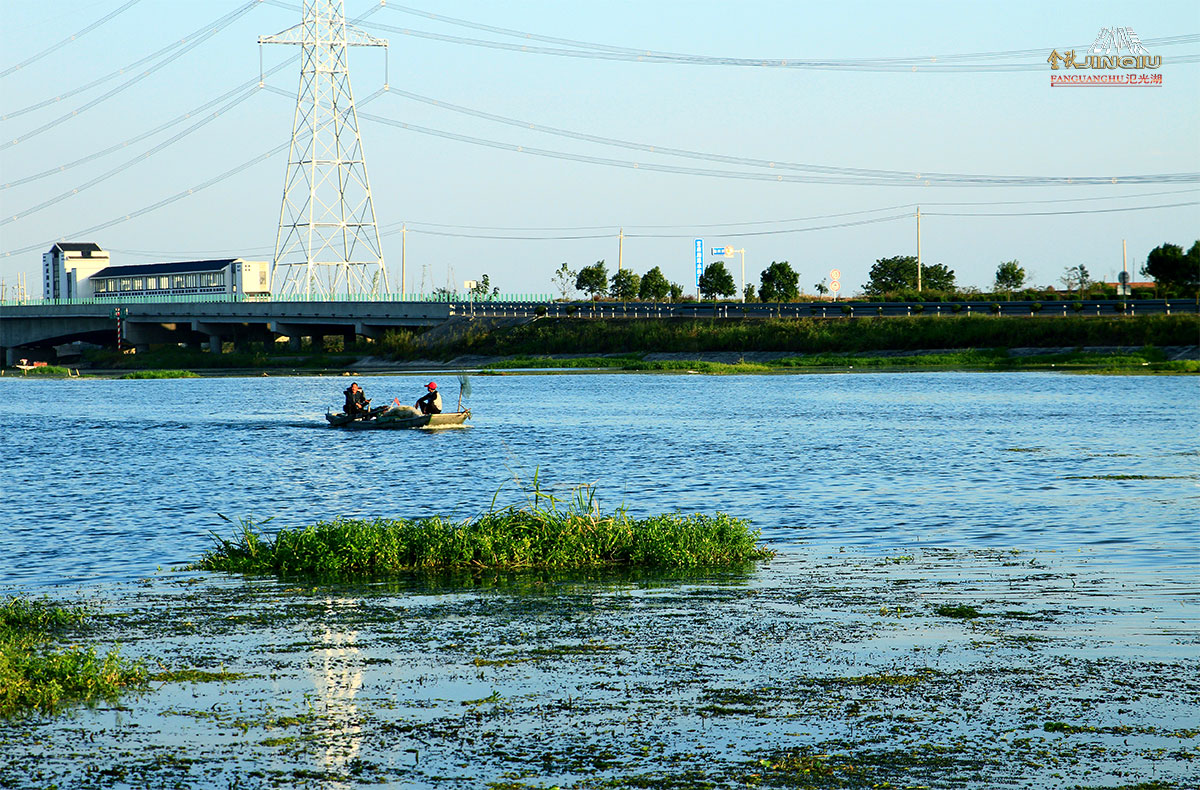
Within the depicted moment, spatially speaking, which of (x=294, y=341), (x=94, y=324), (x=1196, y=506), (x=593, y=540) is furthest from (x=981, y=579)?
(x=94, y=324)

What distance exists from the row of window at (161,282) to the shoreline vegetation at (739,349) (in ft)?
56.2

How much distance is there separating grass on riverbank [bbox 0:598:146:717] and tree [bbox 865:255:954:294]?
13698 cm

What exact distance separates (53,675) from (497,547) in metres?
7.88

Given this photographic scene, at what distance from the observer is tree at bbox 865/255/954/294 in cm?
14438

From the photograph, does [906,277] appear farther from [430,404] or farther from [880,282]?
[430,404]

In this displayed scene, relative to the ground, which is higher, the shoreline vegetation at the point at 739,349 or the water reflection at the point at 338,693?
the shoreline vegetation at the point at 739,349

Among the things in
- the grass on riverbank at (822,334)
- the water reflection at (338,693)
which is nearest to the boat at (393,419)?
the water reflection at (338,693)

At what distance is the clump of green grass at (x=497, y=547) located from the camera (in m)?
18.3

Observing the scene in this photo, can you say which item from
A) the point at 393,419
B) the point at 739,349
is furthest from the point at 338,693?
the point at 739,349

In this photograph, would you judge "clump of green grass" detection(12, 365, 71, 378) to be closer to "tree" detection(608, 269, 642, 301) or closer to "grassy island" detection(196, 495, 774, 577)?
"tree" detection(608, 269, 642, 301)

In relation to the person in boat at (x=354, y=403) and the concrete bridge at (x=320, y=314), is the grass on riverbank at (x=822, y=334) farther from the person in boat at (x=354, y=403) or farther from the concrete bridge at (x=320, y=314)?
the person in boat at (x=354, y=403)

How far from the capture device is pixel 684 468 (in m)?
35.4

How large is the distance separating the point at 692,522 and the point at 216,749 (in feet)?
37.8

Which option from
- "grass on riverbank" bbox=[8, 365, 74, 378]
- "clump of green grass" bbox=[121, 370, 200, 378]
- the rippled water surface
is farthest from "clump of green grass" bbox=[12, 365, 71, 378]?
the rippled water surface
